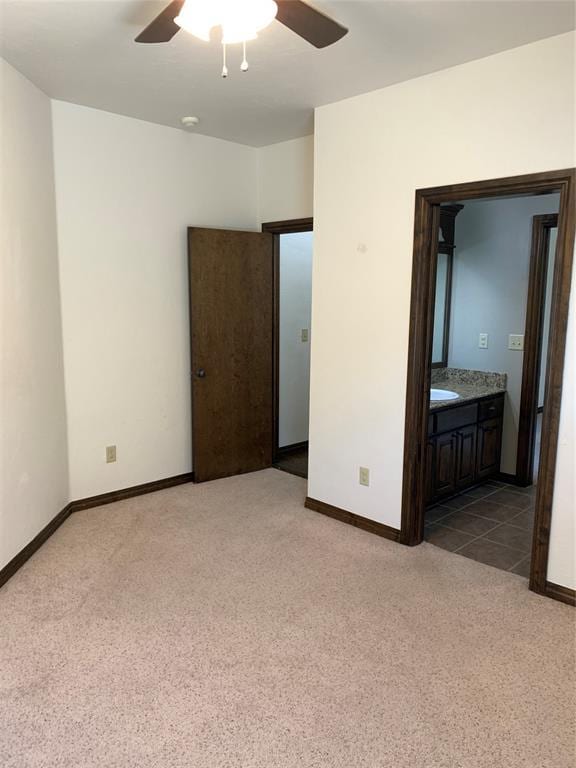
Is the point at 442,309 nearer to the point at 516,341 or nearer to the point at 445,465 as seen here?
the point at 516,341

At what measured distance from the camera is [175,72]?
2.92m

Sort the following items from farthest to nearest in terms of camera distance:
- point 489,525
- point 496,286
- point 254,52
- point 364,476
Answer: point 496,286 → point 489,525 → point 364,476 → point 254,52

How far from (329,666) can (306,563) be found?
866mm

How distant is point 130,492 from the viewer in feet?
13.4

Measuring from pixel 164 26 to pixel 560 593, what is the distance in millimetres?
2915

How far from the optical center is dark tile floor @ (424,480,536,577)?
3240 millimetres

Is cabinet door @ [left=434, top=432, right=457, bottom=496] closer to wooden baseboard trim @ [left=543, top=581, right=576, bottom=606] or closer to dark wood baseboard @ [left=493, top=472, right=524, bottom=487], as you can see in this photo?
dark wood baseboard @ [left=493, top=472, right=524, bottom=487]

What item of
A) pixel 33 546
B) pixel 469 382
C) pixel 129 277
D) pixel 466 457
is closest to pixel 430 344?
pixel 466 457

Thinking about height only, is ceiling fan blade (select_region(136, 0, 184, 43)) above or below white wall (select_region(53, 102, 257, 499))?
above

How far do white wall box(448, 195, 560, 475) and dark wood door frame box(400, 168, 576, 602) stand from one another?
4.69 ft

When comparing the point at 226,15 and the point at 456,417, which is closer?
the point at 226,15

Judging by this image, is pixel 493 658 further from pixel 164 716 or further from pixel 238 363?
pixel 238 363

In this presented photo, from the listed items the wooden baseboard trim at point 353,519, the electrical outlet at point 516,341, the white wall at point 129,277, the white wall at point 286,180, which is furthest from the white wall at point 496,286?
the white wall at point 129,277

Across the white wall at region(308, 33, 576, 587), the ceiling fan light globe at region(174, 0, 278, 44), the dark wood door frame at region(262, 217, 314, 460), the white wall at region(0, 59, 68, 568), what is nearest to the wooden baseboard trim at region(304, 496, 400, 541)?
the white wall at region(308, 33, 576, 587)
